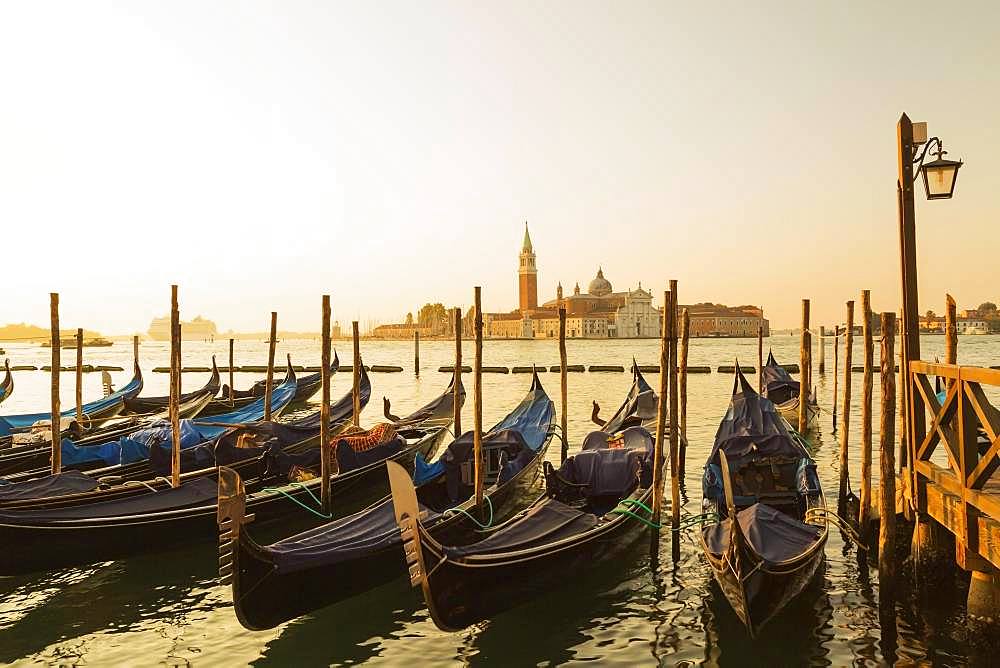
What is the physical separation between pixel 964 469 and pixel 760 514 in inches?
67.2

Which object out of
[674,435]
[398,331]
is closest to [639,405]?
[674,435]

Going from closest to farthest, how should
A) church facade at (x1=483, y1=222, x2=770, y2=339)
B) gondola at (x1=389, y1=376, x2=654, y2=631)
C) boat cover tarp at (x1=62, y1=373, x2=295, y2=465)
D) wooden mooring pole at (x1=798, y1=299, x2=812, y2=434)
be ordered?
1. gondola at (x1=389, y1=376, x2=654, y2=631)
2. boat cover tarp at (x1=62, y1=373, x2=295, y2=465)
3. wooden mooring pole at (x1=798, y1=299, x2=812, y2=434)
4. church facade at (x1=483, y1=222, x2=770, y2=339)

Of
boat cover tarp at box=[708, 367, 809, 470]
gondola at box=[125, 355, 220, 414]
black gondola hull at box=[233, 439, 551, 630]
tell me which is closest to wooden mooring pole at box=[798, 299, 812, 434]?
boat cover tarp at box=[708, 367, 809, 470]

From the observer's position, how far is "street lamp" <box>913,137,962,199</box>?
5363 millimetres

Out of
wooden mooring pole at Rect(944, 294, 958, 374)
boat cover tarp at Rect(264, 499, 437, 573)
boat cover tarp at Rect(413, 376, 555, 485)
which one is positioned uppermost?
wooden mooring pole at Rect(944, 294, 958, 374)

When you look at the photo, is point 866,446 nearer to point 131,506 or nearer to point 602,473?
point 602,473

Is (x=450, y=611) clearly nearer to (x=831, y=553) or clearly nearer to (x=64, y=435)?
(x=831, y=553)

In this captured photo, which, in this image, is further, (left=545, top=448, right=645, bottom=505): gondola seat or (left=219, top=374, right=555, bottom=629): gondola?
(left=545, top=448, right=645, bottom=505): gondola seat

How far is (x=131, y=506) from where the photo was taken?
6.86 metres

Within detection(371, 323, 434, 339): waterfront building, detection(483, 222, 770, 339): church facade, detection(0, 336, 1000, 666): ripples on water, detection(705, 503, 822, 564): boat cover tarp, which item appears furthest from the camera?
detection(371, 323, 434, 339): waterfront building

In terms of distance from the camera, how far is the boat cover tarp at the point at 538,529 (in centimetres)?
543

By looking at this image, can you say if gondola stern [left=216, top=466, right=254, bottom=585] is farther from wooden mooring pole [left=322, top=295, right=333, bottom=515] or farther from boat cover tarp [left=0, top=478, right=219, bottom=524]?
wooden mooring pole [left=322, top=295, right=333, bottom=515]

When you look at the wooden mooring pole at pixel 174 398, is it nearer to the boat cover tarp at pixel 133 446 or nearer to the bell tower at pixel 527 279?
the boat cover tarp at pixel 133 446

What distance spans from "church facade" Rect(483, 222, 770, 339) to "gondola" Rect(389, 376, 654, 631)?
321 ft
